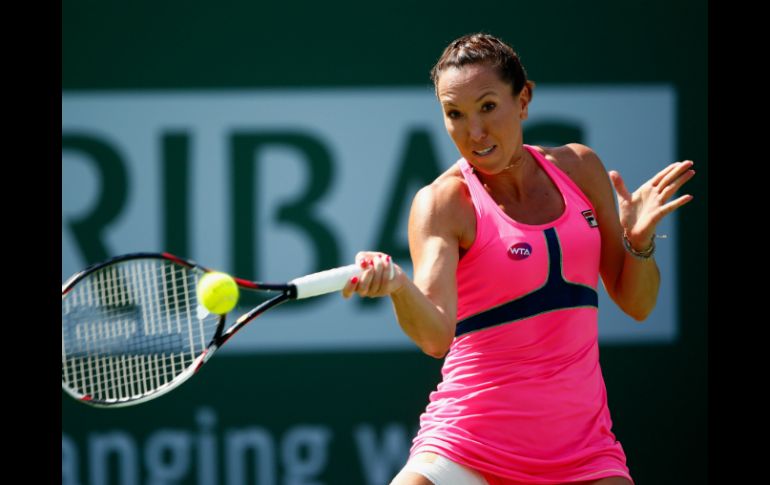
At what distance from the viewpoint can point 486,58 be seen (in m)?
2.55

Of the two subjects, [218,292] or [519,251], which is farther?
[519,251]

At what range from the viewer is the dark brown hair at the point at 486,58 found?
2.55 meters

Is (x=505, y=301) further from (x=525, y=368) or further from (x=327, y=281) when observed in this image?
(x=327, y=281)

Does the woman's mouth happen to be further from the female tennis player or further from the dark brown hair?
the dark brown hair

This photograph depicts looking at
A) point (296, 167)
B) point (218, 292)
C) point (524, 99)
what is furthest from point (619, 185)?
point (296, 167)

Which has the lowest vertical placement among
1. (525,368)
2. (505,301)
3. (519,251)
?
(525,368)

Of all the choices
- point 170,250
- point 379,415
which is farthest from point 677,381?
point 170,250

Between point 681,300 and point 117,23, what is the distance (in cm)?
253

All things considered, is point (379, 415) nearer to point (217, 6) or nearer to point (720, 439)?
point (720, 439)

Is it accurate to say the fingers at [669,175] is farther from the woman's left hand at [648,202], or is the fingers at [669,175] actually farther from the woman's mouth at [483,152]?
the woman's mouth at [483,152]

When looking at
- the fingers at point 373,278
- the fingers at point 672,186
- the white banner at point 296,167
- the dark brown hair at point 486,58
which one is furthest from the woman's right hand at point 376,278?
the white banner at point 296,167

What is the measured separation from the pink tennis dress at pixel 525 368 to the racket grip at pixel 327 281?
35 centimetres

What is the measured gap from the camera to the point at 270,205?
14.5 feet

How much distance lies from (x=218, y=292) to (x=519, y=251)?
0.68 m
